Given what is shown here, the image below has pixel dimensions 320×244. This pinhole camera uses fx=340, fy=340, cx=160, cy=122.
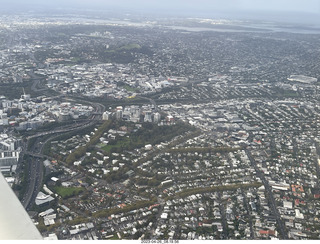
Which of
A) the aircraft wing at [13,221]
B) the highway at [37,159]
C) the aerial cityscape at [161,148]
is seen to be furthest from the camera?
the highway at [37,159]

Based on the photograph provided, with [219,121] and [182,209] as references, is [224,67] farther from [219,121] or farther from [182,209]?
[182,209]

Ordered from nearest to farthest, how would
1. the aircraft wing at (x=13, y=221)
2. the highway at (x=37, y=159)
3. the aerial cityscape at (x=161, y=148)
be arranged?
the aircraft wing at (x=13, y=221) → the aerial cityscape at (x=161, y=148) → the highway at (x=37, y=159)

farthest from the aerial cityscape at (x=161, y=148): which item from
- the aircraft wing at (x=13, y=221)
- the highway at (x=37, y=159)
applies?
the aircraft wing at (x=13, y=221)

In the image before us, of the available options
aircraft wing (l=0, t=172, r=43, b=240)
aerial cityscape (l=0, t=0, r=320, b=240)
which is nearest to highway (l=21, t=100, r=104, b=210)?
aerial cityscape (l=0, t=0, r=320, b=240)

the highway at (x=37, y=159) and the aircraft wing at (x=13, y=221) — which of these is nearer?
the aircraft wing at (x=13, y=221)

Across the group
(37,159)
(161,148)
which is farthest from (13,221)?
(161,148)

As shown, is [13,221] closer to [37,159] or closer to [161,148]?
[37,159]

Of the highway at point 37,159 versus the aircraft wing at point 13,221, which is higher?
the aircraft wing at point 13,221

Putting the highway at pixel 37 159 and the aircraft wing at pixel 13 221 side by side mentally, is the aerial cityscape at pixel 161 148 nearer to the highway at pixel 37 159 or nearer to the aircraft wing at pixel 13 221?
the highway at pixel 37 159
